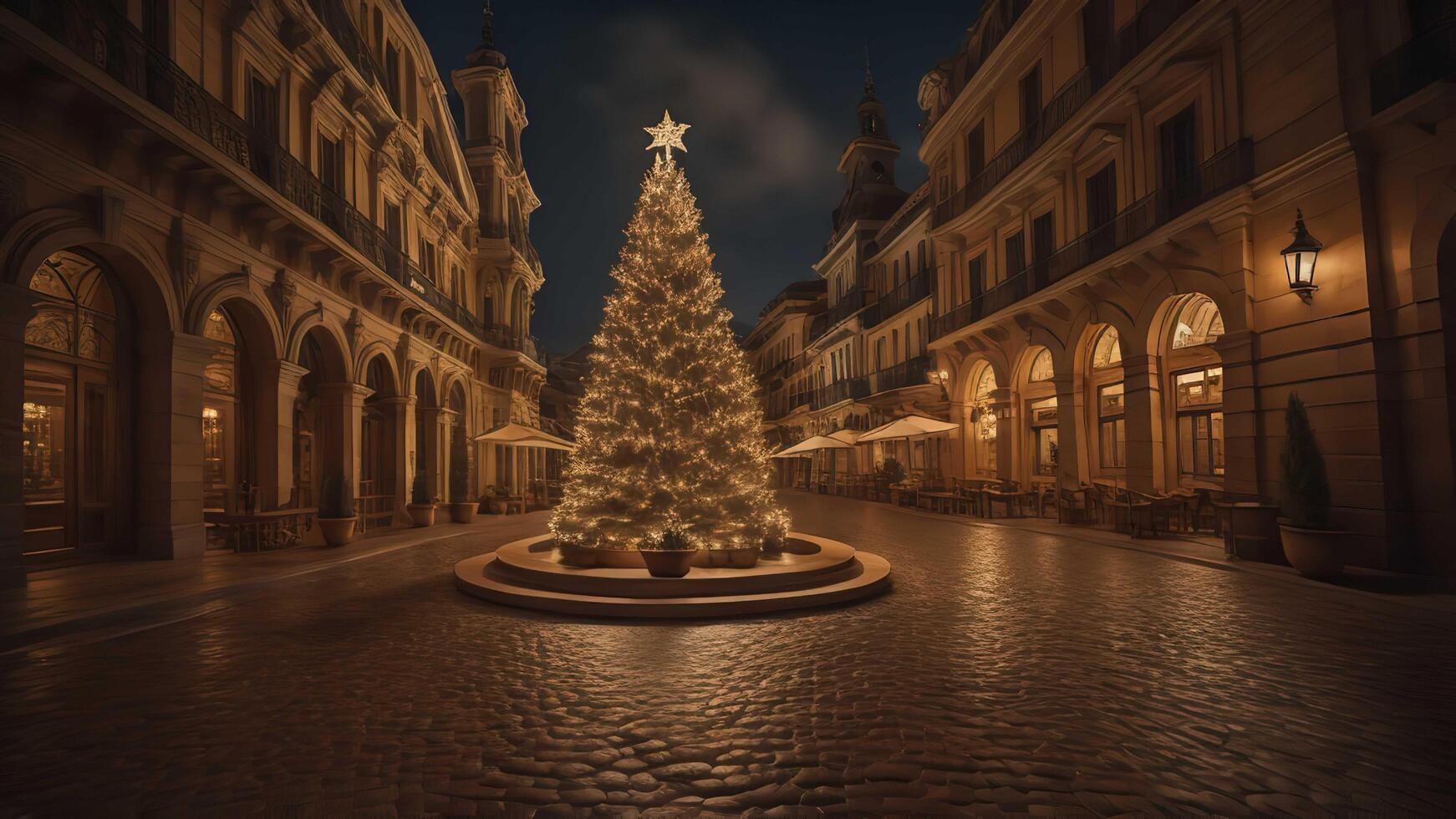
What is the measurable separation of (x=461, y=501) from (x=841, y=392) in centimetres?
2116

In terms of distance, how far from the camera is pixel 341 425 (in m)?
15.5

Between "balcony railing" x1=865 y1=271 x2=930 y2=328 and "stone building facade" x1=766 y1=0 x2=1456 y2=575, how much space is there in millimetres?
2746

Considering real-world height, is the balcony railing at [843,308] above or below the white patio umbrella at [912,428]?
above

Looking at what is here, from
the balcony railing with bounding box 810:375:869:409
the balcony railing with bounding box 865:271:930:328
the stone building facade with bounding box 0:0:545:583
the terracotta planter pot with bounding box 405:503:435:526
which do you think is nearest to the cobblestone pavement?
the stone building facade with bounding box 0:0:545:583

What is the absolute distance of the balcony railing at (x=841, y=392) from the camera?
104 feet

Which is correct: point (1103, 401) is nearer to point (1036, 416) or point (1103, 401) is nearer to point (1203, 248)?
point (1036, 416)

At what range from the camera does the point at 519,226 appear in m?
32.1

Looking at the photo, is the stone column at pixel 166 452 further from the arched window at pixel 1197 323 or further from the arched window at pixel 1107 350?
the arched window at pixel 1107 350

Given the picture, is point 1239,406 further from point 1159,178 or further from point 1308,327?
point 1159,178

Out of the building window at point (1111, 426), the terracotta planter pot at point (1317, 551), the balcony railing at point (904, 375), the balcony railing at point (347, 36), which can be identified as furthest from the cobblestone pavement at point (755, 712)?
the balcony railing at point (904, 375)

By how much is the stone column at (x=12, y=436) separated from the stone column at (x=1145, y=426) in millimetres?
17350

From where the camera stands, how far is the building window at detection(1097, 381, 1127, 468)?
15.9 metres

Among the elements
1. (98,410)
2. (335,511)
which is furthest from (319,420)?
(98,410)

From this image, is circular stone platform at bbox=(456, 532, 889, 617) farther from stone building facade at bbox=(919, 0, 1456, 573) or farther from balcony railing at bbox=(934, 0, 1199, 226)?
balcony railing at bbox=(934, 0, 1199, 226)
